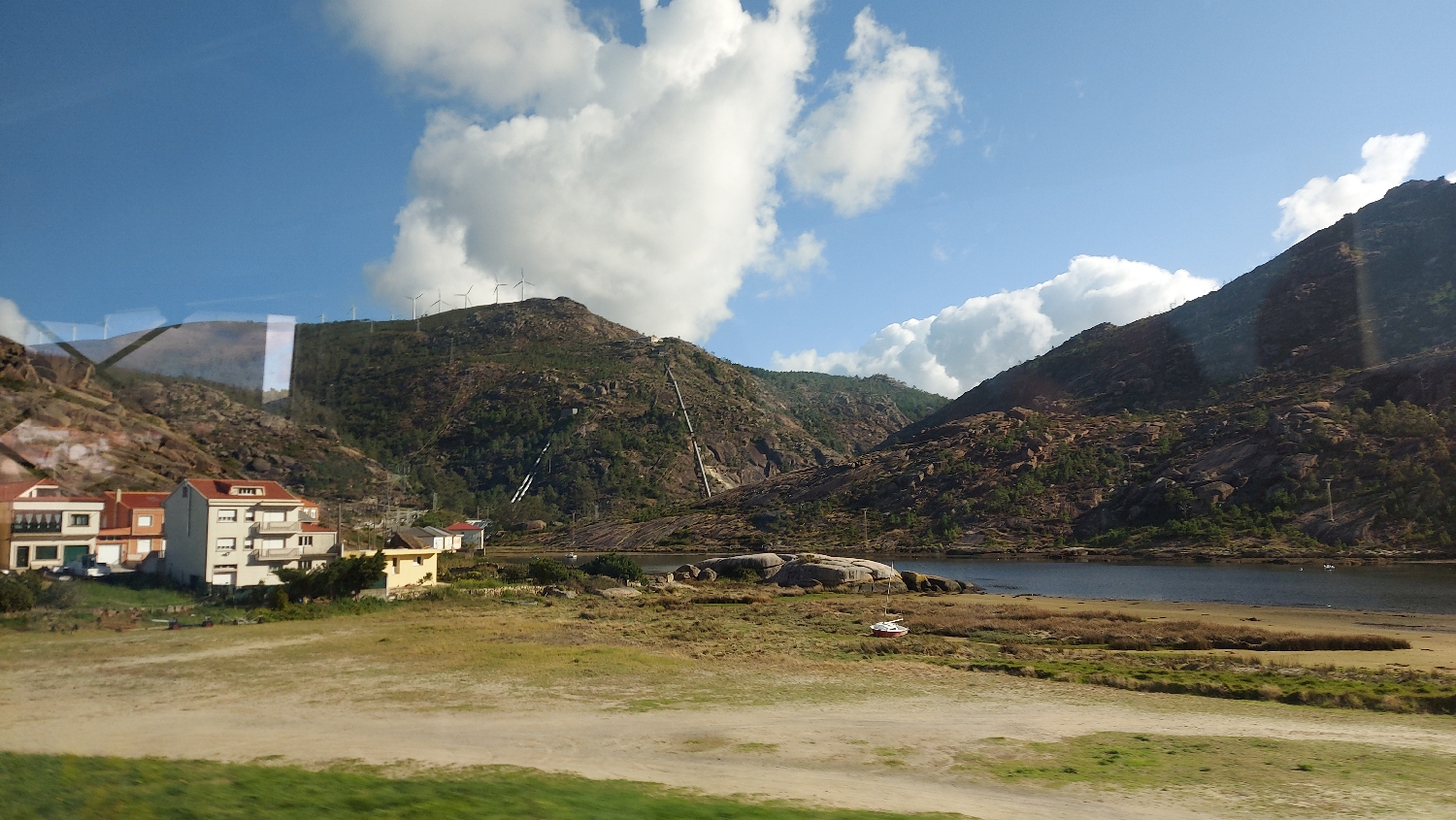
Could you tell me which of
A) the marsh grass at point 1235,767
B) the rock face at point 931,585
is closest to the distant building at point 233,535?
the rock face at point 931,585

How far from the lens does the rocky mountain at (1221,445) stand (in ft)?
316

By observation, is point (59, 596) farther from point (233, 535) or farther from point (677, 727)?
point (677, 727)

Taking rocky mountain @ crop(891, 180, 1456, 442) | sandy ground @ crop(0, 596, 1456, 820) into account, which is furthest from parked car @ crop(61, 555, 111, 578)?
rocky mountain @ crop(891, 180, 1456, 442)

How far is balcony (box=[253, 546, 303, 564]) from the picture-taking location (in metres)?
52.9

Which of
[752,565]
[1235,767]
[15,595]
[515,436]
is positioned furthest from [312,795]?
[515,436]

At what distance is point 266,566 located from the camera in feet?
175

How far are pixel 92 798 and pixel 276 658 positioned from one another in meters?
21.3

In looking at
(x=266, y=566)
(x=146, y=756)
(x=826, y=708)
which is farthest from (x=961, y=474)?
(x=146, y=756)

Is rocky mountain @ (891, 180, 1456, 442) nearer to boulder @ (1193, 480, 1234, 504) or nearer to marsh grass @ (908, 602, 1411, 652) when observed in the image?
boulder @ (1193, 480, 1234, 504)

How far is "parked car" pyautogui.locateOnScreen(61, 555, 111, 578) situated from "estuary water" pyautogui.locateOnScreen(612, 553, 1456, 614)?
6564 centimetres

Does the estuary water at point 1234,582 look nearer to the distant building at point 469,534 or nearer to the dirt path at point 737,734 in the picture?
the dirt path at point 737,734

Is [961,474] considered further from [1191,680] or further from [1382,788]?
[1382,788]

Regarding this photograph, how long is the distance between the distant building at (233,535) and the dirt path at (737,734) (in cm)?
3095

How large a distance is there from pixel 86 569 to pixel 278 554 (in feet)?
32.4
